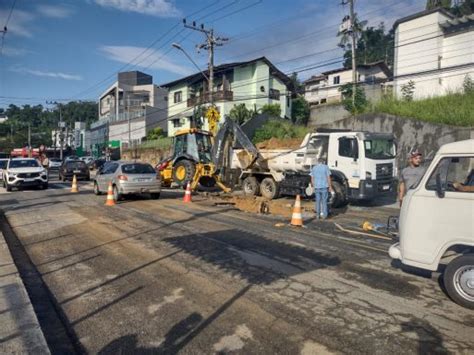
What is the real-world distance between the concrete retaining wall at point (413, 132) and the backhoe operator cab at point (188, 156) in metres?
9.22

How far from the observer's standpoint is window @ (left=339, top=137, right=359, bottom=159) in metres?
15.0

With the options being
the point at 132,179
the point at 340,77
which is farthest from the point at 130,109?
the point at 132,179

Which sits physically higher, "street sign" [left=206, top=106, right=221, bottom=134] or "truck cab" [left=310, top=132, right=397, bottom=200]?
"street sign" [left=206, top=106, right=221, bottom=134]

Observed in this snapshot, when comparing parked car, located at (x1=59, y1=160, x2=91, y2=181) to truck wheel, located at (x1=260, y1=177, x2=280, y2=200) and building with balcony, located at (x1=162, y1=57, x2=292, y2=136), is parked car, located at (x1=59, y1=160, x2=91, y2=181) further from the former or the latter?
truck wheel, located at (x1=260, y1=177, x2=280, y2=200)

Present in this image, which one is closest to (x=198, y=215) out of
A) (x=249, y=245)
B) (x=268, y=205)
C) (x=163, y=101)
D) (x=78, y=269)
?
(x=268, y=205)

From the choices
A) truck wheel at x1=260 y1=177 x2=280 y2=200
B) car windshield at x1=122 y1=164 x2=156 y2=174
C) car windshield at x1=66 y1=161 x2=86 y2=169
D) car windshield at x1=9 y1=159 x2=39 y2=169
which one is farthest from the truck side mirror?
car windshield at x1=66 y1=161 x2=86 y2=169

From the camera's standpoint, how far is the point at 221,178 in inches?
768

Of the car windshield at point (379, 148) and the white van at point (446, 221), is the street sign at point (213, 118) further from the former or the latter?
the white van at point (446, 221)

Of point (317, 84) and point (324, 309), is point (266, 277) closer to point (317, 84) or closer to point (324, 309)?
point (324, 309)

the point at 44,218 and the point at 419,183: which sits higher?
the point at 419,183

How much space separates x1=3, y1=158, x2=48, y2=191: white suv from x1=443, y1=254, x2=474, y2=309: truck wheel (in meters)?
21.3

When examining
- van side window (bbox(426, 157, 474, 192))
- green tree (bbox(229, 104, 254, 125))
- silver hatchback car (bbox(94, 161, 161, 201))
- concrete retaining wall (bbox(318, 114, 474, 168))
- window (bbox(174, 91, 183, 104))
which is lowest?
silver hatchback car (bbox(94, 161, 161, 201))

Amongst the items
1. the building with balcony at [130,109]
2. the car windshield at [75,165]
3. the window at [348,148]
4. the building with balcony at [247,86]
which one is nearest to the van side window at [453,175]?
the window at [348,148]

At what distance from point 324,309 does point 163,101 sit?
7506cm
